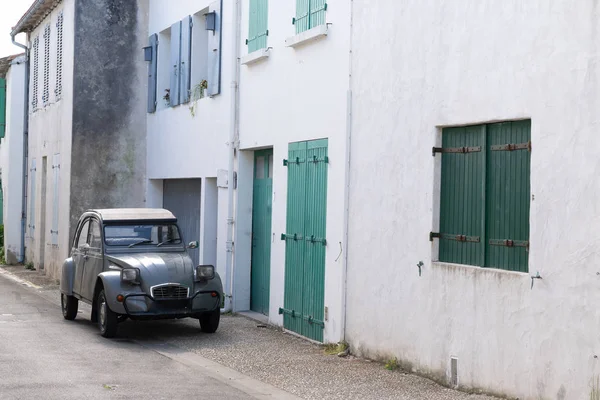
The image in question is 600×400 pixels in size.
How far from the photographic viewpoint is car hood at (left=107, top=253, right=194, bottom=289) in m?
12.3

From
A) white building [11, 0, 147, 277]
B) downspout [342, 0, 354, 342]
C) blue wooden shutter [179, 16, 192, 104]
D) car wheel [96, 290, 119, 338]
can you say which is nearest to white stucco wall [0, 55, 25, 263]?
white building [11, 0, 147, 277]

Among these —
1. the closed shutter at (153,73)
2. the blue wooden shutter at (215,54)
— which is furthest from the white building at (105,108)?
the blue wooden shutter at (215,54)

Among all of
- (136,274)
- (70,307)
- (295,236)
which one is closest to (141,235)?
(136,274)

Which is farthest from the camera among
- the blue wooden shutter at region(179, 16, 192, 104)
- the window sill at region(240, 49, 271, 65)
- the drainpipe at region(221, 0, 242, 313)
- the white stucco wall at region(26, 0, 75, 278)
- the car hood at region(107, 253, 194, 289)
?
the white stucco wall at region(26, 0, 75, 278)

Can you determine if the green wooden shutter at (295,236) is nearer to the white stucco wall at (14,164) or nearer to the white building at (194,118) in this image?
the white building at (194,118)

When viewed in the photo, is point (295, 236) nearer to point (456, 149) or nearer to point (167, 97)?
point (456, 149)

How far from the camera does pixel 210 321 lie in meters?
12.9

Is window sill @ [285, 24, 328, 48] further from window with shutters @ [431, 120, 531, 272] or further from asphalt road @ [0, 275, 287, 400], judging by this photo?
asphalt road @ [0, 275, 287, 400]

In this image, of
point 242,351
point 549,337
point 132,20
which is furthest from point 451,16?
point 132,20

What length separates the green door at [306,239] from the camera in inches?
478

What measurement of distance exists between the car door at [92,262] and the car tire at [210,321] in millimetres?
1545

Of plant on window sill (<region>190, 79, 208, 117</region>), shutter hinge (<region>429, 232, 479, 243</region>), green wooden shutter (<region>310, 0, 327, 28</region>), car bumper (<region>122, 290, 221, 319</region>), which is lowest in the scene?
car bumper (<region>122, 290, 221, 319</region>)

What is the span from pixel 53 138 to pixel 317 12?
12.5 meters

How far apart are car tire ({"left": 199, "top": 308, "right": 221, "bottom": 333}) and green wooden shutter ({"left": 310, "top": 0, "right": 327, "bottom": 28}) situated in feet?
12.9
